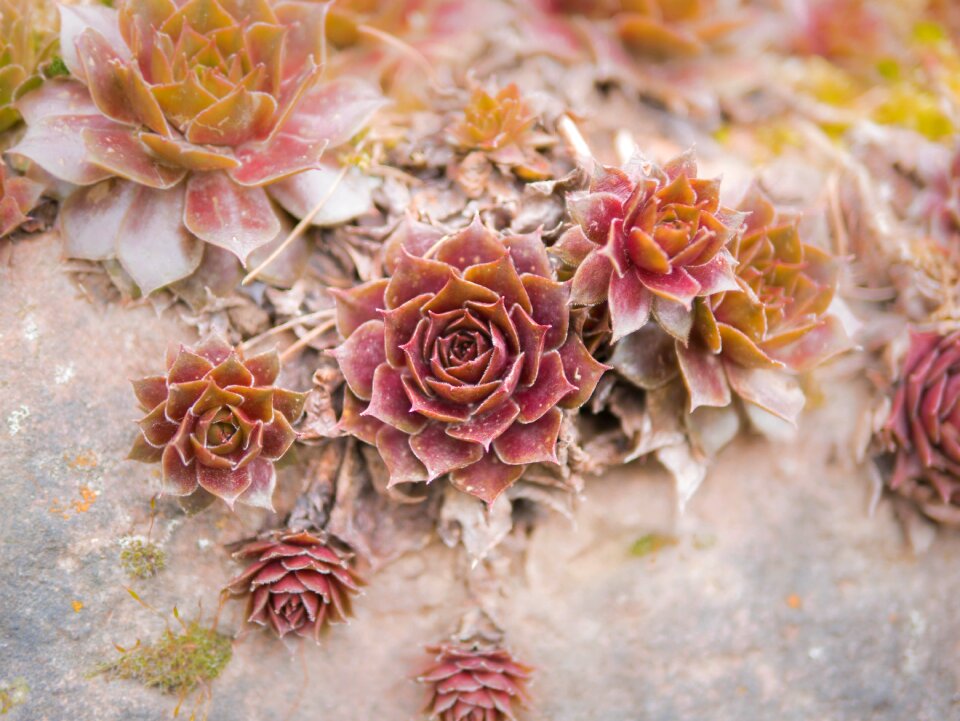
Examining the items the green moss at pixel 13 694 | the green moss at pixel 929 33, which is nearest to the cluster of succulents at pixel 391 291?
the green moss at pixel 13 694

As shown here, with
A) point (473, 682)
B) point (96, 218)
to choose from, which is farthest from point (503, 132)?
point (473, 682)

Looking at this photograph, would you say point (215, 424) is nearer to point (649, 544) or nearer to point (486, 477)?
point (486, 477)

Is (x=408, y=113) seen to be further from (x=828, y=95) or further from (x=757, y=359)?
(x=828, y=95)

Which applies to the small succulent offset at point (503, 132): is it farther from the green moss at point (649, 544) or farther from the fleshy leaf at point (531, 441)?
the green moss at point (649, 544)

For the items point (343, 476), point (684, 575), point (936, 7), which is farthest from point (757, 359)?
point (936, 7)

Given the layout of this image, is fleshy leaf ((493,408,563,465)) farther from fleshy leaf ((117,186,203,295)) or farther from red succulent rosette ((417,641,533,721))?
fleshy leaf ((117,186,203,295))

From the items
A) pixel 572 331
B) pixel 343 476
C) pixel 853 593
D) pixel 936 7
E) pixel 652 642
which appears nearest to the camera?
pixel 572 331

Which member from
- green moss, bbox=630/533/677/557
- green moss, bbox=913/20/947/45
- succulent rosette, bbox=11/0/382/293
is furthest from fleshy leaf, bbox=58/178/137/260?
green moss, bbox=913/20/947/45
